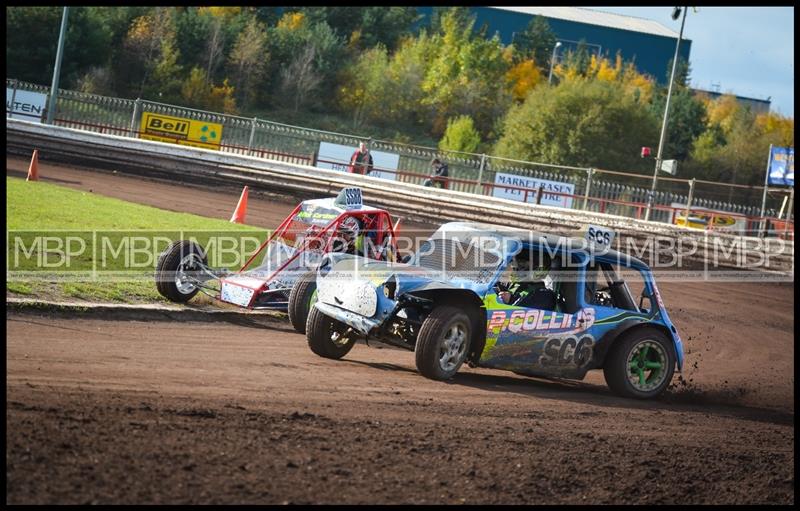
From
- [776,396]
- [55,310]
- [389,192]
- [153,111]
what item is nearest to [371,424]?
[55,310]

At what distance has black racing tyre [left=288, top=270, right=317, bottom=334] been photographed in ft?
32.6

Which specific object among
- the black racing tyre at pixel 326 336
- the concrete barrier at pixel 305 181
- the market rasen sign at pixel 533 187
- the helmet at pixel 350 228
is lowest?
the black racing tyre at pixel 326 336

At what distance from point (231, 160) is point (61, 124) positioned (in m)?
10.3

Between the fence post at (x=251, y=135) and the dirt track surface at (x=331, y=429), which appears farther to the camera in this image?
the fence post at (x=251, y=135)

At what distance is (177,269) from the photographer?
11125mm

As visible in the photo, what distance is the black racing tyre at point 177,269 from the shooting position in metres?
11.1

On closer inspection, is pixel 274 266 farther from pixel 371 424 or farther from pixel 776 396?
pixel 776 396

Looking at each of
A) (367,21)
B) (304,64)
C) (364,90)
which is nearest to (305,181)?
(304,64)

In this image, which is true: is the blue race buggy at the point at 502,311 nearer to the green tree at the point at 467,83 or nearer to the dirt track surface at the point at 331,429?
the dirt track surface at the point at 331,429

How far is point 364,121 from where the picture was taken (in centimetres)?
6078

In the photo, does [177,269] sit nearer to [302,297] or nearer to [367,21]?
[302,297]

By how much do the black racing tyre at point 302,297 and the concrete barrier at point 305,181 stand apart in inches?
518

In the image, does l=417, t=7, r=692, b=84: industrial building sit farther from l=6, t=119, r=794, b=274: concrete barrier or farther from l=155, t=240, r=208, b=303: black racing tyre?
l=155, t=240, r=208, b=303: black racing tyre

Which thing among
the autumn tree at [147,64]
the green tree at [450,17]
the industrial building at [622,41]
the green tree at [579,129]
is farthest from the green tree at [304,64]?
the industrial building at [622,41]
